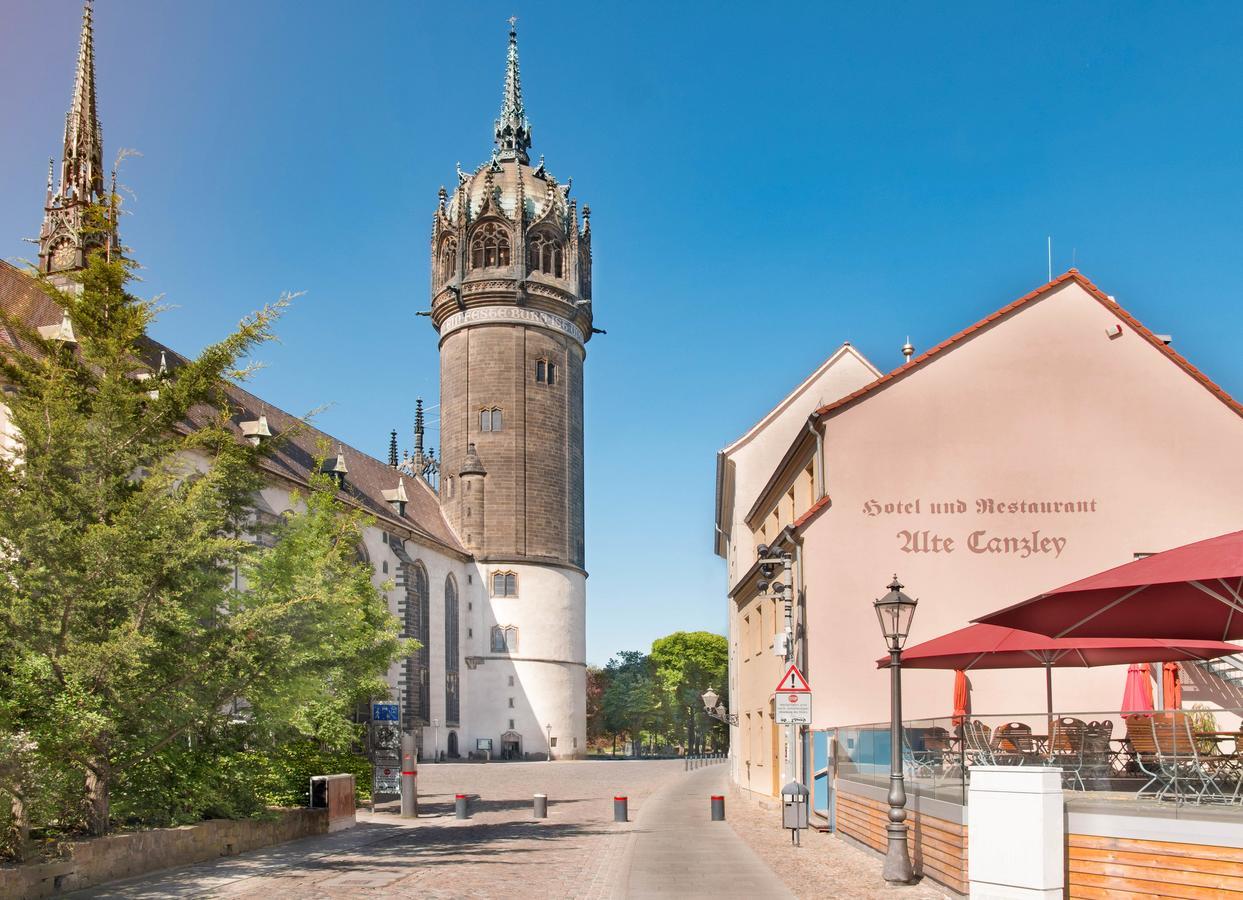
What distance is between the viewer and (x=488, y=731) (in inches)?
2827

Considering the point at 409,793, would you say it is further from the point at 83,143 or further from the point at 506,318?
the point at 506,318

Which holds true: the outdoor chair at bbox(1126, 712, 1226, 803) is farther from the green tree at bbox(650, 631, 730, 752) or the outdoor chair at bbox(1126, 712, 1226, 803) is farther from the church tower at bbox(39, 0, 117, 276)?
the green tree at bbox(650, 631, 730, 752)

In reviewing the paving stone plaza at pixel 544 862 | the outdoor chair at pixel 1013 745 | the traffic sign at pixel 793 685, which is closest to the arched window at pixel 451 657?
the paving stone plaza at pixel 544 862

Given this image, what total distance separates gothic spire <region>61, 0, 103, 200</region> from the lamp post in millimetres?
46022

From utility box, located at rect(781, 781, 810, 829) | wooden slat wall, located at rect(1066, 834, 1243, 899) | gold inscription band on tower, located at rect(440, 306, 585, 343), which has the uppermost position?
gold inscription band on tower, located at rect(440, 306, 585, 343)

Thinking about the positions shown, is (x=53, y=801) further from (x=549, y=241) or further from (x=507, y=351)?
(x=549, y=241)

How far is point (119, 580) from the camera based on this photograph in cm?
1545

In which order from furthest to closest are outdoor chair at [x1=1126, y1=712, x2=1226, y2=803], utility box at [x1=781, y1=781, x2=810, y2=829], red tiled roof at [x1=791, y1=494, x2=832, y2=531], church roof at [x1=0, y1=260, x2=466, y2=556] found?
church roof at [x1=0, y1=260, x2=466, y2=556], red tiled roof at [x1=791, y1=494, x2=832, y2=531], utility box at [x1=781, y1=781, x2=810, y2=829], outdoor chair at [x1=1126, y1=712, x2=1226, y2=803]

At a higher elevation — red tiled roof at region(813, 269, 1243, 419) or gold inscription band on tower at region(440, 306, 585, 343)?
gold inscription band on tower at region(440, 306, 585, 343)

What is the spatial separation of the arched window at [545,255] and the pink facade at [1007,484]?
5477 cm

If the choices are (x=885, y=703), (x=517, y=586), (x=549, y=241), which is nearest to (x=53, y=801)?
(x=885, y=703)

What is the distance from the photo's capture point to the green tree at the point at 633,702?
10650cm

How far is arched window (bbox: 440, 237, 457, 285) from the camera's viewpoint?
7569 centimetres

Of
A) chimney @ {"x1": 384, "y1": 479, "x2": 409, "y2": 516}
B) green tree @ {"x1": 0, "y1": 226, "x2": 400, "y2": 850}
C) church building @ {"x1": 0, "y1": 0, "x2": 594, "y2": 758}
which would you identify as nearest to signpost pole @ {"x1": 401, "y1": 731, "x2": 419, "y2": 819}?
green tree @ {"x1": 0, "y1": 226, "x2": 400, "y2": 850}
